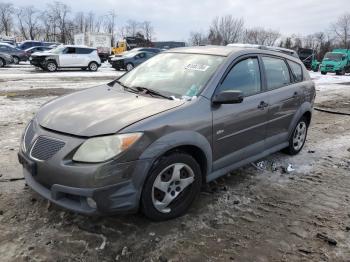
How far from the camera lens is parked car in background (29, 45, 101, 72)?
21.9 metres

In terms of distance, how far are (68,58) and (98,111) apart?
20558 mm

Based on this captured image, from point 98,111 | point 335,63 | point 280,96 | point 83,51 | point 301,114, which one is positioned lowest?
point 301,114

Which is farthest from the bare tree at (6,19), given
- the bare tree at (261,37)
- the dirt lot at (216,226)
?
the dirt lot at (216,226)

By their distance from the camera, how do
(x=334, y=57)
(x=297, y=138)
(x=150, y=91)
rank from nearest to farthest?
(x=150, y=91)
(x=297, y=138)
(x=334, y=57)

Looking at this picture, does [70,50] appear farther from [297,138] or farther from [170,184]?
[170,184]

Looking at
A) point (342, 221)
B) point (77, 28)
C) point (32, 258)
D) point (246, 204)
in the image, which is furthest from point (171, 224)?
point (77, 28)

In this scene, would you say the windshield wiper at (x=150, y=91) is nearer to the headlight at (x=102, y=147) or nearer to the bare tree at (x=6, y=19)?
the headlight at (x=102, y=147)

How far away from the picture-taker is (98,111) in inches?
135

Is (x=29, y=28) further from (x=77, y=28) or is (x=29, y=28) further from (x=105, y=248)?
(x=105, y=248)

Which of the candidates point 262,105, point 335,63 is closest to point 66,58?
point 262,105

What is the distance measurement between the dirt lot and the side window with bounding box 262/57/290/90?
1.23 meters

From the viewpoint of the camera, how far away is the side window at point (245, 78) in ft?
13.2

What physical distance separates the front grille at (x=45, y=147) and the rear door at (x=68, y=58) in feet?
66.9

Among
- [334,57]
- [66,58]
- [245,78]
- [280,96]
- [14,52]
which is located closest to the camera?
[245,78]
